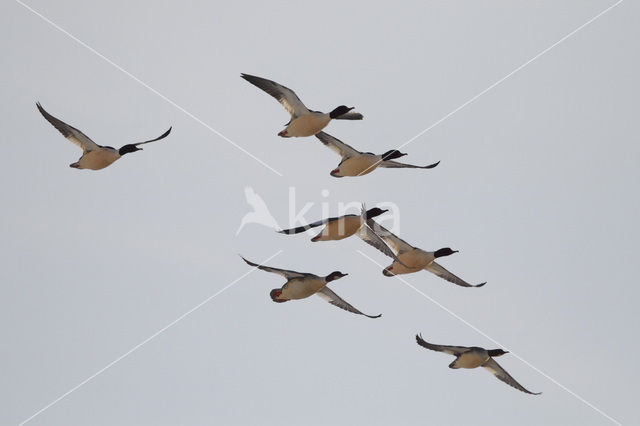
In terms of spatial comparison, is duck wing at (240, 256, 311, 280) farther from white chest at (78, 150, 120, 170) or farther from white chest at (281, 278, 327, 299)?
white chest at (78, 150, 120, 170)

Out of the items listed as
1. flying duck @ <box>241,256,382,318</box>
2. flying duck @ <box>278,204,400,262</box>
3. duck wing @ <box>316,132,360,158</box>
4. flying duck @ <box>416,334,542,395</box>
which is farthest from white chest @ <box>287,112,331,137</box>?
flying duck @ <box>416,334,542,395</box>

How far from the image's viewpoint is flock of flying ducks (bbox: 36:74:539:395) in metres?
28.0

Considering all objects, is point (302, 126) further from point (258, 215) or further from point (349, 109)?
point (258, 215)

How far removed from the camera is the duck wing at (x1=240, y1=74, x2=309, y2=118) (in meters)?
27.6

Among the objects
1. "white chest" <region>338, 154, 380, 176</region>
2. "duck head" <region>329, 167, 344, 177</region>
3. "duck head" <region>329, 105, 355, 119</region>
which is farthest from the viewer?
"duck head" <region>329, 167, 344, 177</region>

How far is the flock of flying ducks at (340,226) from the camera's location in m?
28.0

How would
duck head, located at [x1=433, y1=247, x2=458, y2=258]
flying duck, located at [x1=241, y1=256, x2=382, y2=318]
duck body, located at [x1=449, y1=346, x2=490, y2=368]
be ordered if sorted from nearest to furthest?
flying duck, located at [x1=241, y1=256, x2=382, y2=318], duck head, located at [x1=433, y1=247, x2=458, y2=258], duck body, located at [x1=449, y1=346, x2=490, y2=368]

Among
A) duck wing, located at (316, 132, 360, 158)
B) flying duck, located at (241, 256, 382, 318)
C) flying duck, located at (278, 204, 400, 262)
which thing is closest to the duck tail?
flying duck, located at (241, 256, 382, 318)

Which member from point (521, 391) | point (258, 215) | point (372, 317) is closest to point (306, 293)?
point (372, 317)

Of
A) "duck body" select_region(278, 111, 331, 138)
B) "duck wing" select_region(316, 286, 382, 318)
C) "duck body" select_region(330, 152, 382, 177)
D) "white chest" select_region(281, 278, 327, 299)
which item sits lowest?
"duck wing" select_region(316, 286, 382, 318)

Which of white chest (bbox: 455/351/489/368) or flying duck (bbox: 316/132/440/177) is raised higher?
flying duck (bbox: 316/132/440/177)

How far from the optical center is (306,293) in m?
29.8

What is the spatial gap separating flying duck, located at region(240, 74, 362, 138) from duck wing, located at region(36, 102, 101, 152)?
15.8 feet

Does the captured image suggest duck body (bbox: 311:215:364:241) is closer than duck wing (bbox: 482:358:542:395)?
Yes
